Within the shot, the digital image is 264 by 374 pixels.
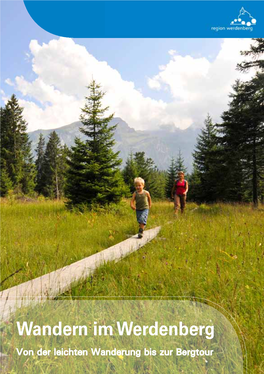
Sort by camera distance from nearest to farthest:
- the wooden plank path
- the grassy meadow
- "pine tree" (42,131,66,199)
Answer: the wooden plank path, the grassy meadow, "pine tree" (42,131,66,199)

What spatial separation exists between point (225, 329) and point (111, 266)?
190 cm

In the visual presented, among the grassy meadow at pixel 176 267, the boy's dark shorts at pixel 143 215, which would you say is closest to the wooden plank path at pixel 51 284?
the grassy meadow at pixel 176 267

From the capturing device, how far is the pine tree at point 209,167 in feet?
49.4

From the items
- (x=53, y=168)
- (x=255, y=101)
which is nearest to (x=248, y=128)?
(x=255, y=101)

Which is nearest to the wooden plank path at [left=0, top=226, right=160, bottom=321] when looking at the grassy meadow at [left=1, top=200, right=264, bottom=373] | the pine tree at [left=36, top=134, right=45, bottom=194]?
the grassy meadow at [left=1, top=200, right=264, bottom=373]

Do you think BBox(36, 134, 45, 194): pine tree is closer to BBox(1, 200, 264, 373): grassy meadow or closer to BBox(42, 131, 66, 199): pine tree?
BBox(42, 131, 66, 199): pine tree

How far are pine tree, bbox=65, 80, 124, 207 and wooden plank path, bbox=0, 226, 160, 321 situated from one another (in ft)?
22.6

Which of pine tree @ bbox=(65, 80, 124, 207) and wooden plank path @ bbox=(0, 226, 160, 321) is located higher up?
pine tree @ bbox=(65, 80, 124, 207)

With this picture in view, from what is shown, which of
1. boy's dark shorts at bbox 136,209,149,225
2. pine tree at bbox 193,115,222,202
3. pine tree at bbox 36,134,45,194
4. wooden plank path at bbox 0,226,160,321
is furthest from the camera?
pine tree at bbox 36,134,45,194

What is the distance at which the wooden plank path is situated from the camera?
5.47ft

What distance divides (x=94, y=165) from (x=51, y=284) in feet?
28.7

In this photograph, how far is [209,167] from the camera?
1920 centimetres

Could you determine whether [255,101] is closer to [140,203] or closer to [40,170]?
[140,203]

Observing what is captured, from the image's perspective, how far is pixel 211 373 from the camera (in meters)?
1.15
